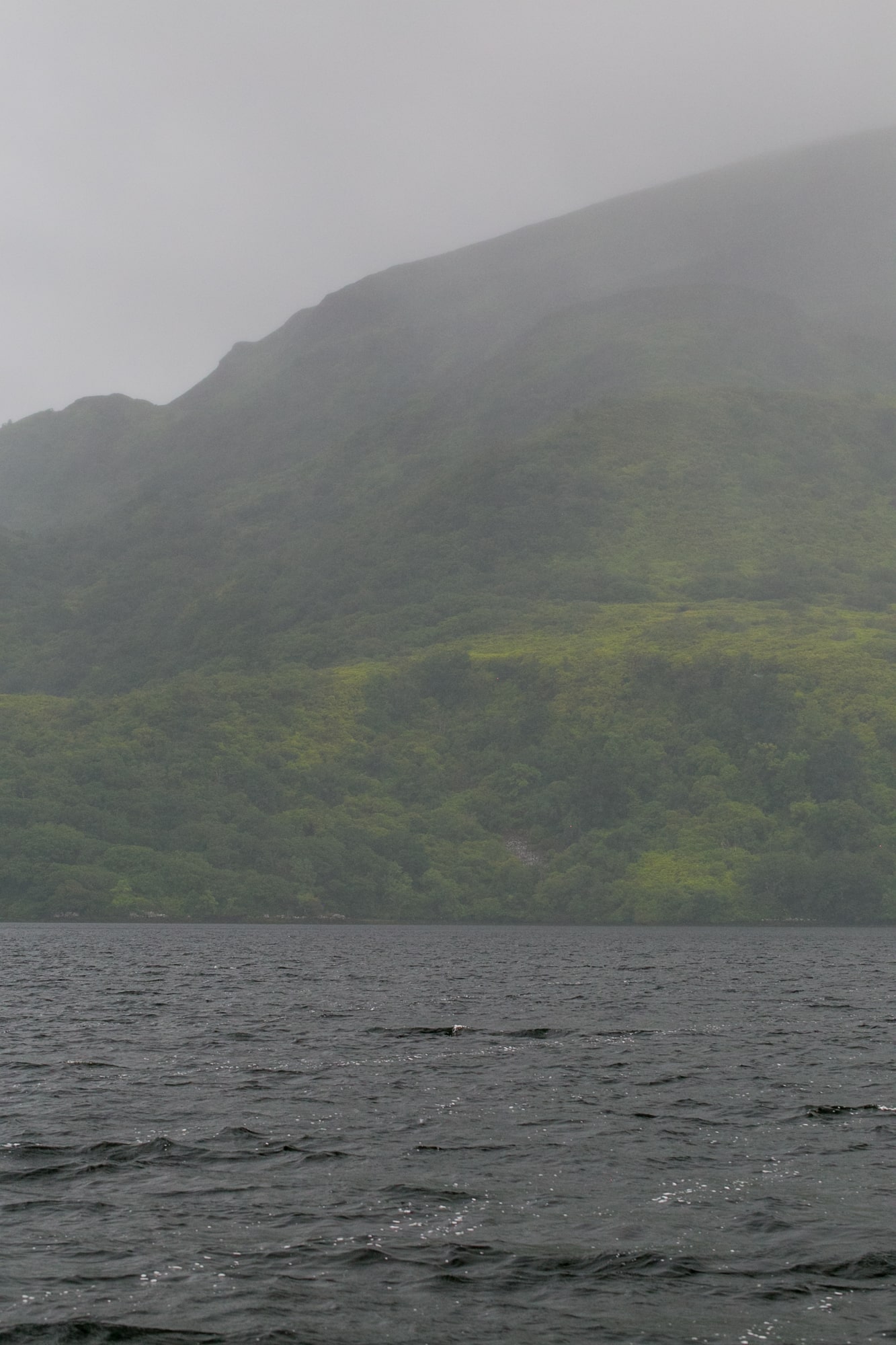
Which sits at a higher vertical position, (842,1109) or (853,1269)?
(853,1269)

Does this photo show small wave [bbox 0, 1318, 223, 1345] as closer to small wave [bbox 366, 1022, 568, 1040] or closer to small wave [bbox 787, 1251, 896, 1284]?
small wave [bbox 787, 1251, 896, 1284]

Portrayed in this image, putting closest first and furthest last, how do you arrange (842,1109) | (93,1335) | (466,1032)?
(93,1335) → (842,1109) → (466,1032)

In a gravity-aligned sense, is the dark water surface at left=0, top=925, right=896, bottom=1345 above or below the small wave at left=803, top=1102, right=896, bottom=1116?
above

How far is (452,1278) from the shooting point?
2269 cm

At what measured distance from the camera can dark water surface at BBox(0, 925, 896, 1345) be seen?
21.4 metres

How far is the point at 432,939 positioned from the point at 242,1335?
6152 inches

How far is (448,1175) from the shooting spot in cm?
3009

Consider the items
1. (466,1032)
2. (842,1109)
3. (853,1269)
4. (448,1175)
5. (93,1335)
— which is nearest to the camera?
(93,1335)

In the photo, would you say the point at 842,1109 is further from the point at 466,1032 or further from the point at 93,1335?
the point at 93,1335

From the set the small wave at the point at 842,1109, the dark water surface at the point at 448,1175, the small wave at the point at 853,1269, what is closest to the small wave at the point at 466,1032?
the dark water surface at the point at 448,1175

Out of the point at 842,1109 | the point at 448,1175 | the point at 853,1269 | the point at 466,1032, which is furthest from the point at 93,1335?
the point at 466,1032

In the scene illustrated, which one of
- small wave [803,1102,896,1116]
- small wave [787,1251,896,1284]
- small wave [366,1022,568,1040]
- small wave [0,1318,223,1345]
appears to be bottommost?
small wave [366,1022,568,1040]

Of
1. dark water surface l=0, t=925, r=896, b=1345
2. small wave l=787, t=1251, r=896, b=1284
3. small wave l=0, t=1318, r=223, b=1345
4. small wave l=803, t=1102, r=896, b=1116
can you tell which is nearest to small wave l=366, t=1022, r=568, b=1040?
dark water surface l=0, t=925, r=896, b=1345

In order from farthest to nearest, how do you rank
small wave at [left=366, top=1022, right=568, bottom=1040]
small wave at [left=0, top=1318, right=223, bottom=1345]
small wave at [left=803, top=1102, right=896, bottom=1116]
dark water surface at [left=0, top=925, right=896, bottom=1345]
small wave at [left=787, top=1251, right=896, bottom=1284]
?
small wave at [left=366, top=1022, right=568, bottom=1040] < small wave at [left=803, top=1102, right=896, bottom=1116] < small wave at [left=787, top=1251, right=896, bottom=1284] < dark water surface at [left=0, top=925, right=896, bottom=1345] < small wave at [left=0, top=1318, right=223, bottom=1345]
